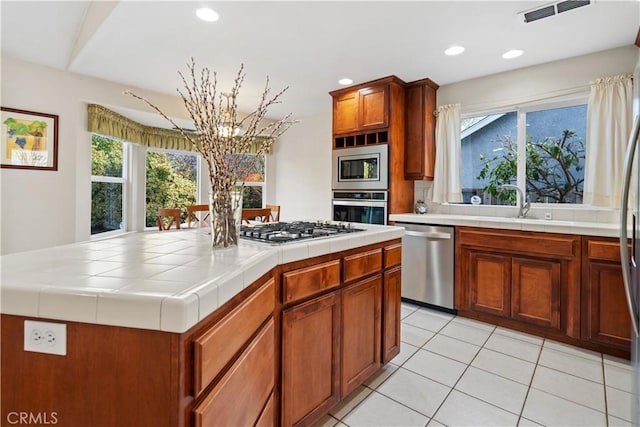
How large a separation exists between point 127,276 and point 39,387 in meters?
0.29

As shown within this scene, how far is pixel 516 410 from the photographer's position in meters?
1.71

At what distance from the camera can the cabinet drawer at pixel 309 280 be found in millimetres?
1312

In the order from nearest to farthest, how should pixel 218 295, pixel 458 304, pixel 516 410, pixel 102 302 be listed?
pixel 102 302, pixel 218 295, pixel 516 410, pixel 458 304

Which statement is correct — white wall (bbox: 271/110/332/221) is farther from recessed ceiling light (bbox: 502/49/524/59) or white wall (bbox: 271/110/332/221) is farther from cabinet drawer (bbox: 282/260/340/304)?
cabinet drawer (bbox: 282/260/340/304)

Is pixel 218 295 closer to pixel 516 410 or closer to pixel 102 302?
pixel 102 302

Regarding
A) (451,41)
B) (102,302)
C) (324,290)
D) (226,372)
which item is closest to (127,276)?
(102,302)

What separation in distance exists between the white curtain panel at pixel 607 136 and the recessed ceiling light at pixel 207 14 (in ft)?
10.4

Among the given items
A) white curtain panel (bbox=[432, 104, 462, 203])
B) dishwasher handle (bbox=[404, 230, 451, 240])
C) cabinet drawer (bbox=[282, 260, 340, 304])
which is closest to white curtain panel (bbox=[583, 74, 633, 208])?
white curtain panel (bbox=[432, 104, 462, 203])

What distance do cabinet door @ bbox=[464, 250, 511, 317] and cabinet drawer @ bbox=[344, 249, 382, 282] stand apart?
147 cm

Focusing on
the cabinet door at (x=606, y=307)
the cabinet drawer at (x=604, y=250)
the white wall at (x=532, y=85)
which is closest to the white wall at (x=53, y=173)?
the white wall at (x=532, y=85)

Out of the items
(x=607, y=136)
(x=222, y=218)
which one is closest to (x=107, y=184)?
(x=222, y=218)

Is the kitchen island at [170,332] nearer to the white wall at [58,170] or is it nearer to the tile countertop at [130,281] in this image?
the tile countertop at [130,281]

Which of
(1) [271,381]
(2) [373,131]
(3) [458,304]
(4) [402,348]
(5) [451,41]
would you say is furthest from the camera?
(2) [373,131]

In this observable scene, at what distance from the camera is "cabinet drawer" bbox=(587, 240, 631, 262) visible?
223 cm
